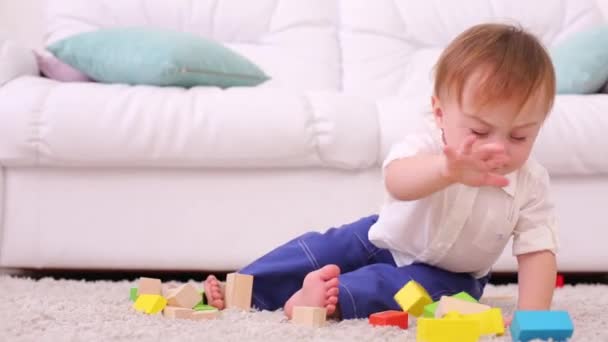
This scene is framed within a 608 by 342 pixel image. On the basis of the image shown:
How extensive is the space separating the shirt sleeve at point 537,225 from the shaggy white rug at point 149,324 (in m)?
0.12

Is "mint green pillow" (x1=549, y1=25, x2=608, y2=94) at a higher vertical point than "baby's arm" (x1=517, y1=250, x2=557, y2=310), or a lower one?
higher

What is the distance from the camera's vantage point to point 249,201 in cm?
177

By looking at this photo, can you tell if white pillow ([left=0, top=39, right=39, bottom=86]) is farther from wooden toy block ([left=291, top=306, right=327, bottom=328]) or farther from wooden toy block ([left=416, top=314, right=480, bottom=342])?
wooden toy block ([left=416, top=314, right=480, bottom=342])

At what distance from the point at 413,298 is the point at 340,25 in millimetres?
1591

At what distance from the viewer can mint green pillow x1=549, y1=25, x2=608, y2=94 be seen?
192 centimetres

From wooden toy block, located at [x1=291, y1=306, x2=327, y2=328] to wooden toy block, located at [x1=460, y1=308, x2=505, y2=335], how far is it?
193 mm

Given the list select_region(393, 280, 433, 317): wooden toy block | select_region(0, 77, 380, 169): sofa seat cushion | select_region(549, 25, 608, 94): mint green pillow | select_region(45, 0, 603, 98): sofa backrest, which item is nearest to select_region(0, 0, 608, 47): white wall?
select_region(45, 0, 603, 98): sofa backrest

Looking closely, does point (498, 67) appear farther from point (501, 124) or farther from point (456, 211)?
point (456, 211)

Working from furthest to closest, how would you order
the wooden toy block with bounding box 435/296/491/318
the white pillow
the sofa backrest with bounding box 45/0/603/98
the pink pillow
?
the sofa backrest with bounding box 45/0/603/98 < the pink pillow < the white pillow < the wooden toy block with bounding box 435/296/491/318

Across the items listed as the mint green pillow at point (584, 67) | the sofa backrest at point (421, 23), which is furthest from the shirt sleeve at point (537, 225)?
the sofa backrest at point (421, 23)

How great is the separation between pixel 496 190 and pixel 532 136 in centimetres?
14

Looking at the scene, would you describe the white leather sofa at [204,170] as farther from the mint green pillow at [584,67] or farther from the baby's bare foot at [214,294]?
the baby's bare foot at [214,294]

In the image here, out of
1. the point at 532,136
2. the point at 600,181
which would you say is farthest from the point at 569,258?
the point at 532,136

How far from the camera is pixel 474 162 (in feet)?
3.22
